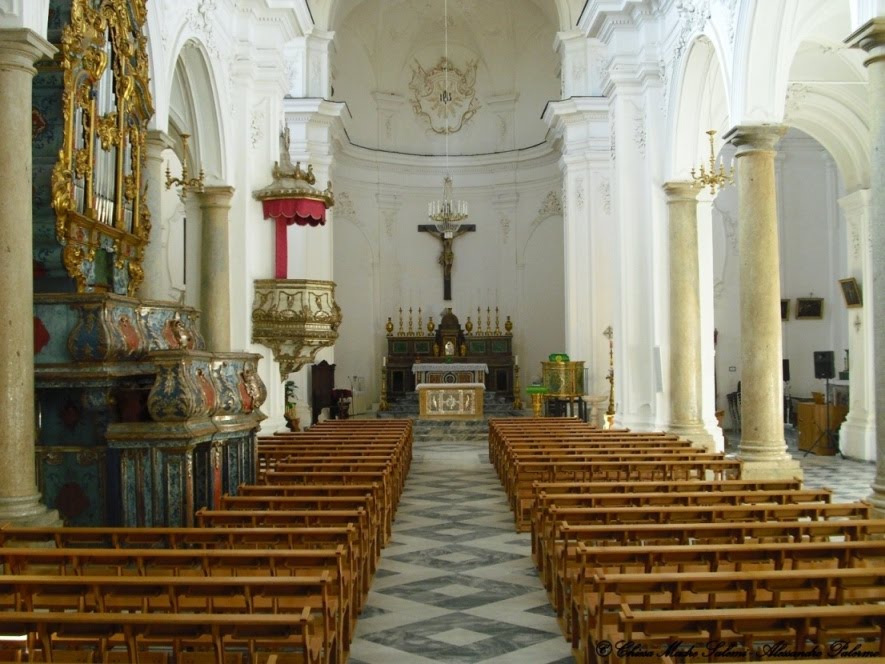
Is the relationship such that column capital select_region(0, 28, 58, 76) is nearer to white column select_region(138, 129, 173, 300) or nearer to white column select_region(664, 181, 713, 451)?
white column select_region(138, 129, 173, 300)

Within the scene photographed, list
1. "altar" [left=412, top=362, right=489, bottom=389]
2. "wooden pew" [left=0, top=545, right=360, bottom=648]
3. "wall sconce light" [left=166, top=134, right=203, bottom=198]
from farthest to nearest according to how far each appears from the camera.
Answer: "altar" [left=412, top=362, right=489, bottom=389] < "wall sconce light" [left=166, top=134, right=203, bottom=198] < "wooden pew" [left=0, top=545, right=360, bottom=648]

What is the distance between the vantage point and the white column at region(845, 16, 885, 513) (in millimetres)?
7516

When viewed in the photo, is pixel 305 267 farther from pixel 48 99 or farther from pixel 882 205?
pixel 882 205

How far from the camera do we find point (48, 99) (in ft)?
26.3

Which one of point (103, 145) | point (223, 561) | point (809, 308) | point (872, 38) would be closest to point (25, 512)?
point (223, 561)

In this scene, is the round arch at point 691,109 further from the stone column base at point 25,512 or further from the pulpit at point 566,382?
the stone column base at point 25,512

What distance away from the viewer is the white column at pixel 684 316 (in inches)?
557

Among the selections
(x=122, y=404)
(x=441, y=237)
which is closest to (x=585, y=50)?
(x=441, y=237)

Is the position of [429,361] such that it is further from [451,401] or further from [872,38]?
[872,38]

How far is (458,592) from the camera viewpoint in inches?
263

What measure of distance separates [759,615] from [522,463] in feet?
19.1

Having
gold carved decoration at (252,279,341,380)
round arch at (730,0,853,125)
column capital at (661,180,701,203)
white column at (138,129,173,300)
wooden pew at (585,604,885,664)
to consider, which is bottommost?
wooden pew at (585,604,885,664)

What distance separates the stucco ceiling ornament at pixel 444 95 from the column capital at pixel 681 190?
13.9 meters

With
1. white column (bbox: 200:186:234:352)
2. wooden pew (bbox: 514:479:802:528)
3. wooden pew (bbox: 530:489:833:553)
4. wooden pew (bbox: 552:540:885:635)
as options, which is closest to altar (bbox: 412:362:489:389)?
white column (bbox: 200:186:234:352)
